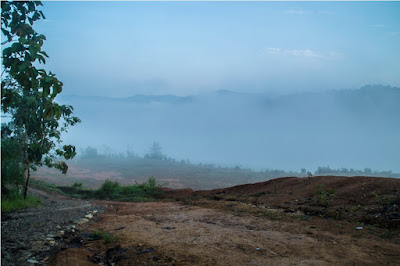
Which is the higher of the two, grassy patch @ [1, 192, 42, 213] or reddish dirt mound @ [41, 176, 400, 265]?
reddish dirt mound @ [41, 176, 400, 265]

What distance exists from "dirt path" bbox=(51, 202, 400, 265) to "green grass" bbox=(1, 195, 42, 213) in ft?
14.5

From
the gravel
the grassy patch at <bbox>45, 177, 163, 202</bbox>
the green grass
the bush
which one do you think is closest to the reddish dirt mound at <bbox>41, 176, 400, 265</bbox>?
the gravel

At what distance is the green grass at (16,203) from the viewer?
9.86 meters

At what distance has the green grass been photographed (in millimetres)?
9860

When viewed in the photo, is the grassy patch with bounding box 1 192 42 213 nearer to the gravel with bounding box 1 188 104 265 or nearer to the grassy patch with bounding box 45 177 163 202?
the gravel with bounding box 1 188 104 265

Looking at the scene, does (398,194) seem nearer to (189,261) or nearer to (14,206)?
(189,261)

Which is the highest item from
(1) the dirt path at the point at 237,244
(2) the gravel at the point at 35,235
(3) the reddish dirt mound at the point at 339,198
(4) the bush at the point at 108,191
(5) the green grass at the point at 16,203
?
(3) the reddish dirt mound at the point at 339,198

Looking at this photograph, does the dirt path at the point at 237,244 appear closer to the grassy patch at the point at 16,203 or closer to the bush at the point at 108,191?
the grassy patch at the point at 16,203

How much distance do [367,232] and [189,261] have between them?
4241 millimetres

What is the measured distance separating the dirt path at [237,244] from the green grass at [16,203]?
4.42 metres

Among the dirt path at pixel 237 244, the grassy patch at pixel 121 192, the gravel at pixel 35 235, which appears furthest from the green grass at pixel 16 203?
the grassy patch at pixel 121 192

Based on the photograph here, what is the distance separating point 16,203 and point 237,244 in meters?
9.09

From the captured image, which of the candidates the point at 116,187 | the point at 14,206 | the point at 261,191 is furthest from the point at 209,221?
the point at 116,187

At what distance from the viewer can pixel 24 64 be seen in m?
4.70
